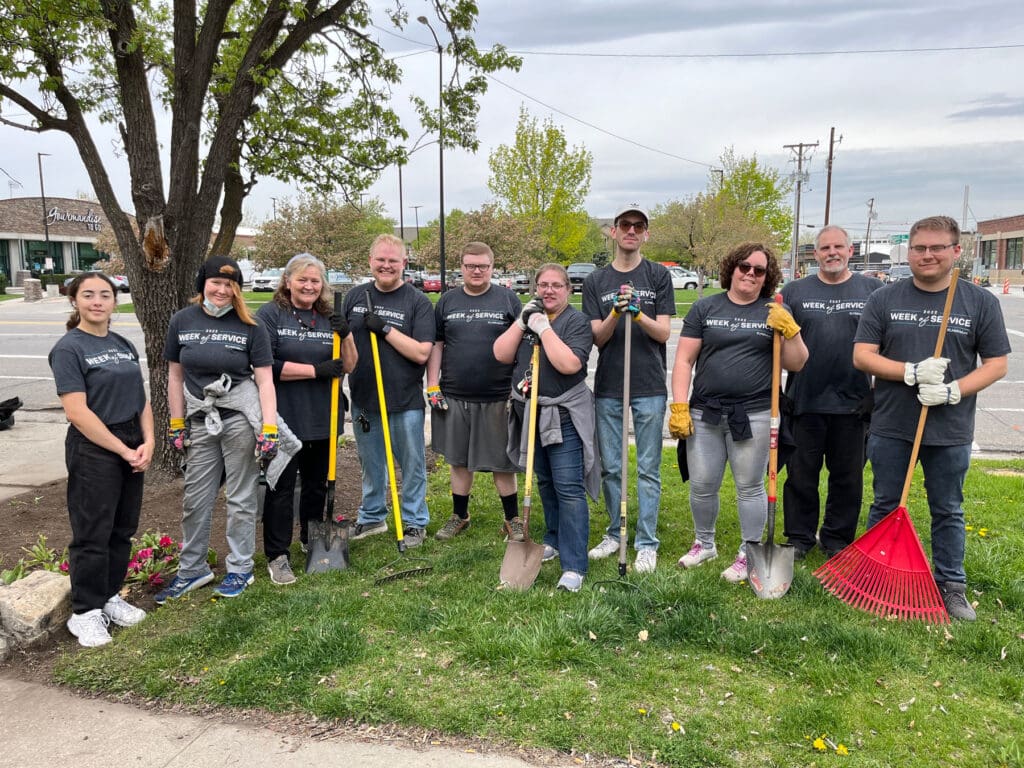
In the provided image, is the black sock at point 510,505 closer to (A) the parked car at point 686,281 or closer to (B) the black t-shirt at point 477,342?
(B) the black t-shirt at point 477,342

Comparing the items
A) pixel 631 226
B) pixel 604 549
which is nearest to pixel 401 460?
pixel 604 549

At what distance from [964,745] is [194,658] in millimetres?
3405

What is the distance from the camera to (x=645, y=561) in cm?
455

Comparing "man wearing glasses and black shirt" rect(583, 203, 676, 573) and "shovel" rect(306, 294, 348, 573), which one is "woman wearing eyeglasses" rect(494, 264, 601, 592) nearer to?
"man wearing glasses and black shirt" rect(583, 203, 676, 573)

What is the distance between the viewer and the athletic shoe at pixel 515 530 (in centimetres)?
438

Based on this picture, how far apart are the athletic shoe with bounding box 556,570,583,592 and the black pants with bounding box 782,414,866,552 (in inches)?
61.5

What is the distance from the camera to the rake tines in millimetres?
3861

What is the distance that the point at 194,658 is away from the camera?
3586mm

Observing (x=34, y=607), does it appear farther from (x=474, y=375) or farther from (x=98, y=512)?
(x=474, y=375)

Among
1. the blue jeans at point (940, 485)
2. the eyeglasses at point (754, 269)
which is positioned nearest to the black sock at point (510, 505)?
the eyeglasses at point (754, 269)

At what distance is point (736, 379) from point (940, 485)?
47.9 inches

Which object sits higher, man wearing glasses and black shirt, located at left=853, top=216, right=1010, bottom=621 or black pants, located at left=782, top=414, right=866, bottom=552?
man wearing glasses and black shirt, located at left=853, top=216, right=1010, bottom=621

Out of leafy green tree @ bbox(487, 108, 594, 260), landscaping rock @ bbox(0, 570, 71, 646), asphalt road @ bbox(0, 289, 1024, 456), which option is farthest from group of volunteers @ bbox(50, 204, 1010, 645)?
leafy green tree @ bbox(487, 108, 594, 260)

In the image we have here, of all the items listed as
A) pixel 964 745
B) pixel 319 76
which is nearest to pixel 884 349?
pixel 964 745
